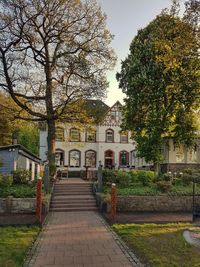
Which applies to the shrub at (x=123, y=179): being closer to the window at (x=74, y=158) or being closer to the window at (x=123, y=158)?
the window at (x=74, y=158)

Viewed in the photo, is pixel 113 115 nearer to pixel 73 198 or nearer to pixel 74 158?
pixel 74 158

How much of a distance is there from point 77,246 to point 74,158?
3937cm

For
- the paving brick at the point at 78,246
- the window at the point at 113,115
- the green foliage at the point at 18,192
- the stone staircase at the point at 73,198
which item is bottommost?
the paving brick at the point at 78,246

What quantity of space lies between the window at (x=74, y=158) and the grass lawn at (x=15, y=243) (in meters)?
35.9

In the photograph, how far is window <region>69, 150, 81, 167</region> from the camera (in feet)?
161

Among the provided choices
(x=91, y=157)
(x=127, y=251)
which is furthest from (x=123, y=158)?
(x=127, y=251)

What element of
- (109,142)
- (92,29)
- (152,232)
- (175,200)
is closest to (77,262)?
(152,232)

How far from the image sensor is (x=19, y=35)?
26.5 m

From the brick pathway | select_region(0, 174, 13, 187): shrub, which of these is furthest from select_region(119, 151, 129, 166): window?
the brick pathway

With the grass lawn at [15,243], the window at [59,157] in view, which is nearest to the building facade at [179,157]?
the window at [59,157]

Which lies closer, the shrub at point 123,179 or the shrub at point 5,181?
the shrub at point 5,181

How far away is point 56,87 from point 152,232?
1865 cm

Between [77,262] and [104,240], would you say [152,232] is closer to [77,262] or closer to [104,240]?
[104,240]

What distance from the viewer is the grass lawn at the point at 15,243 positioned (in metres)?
8.47
